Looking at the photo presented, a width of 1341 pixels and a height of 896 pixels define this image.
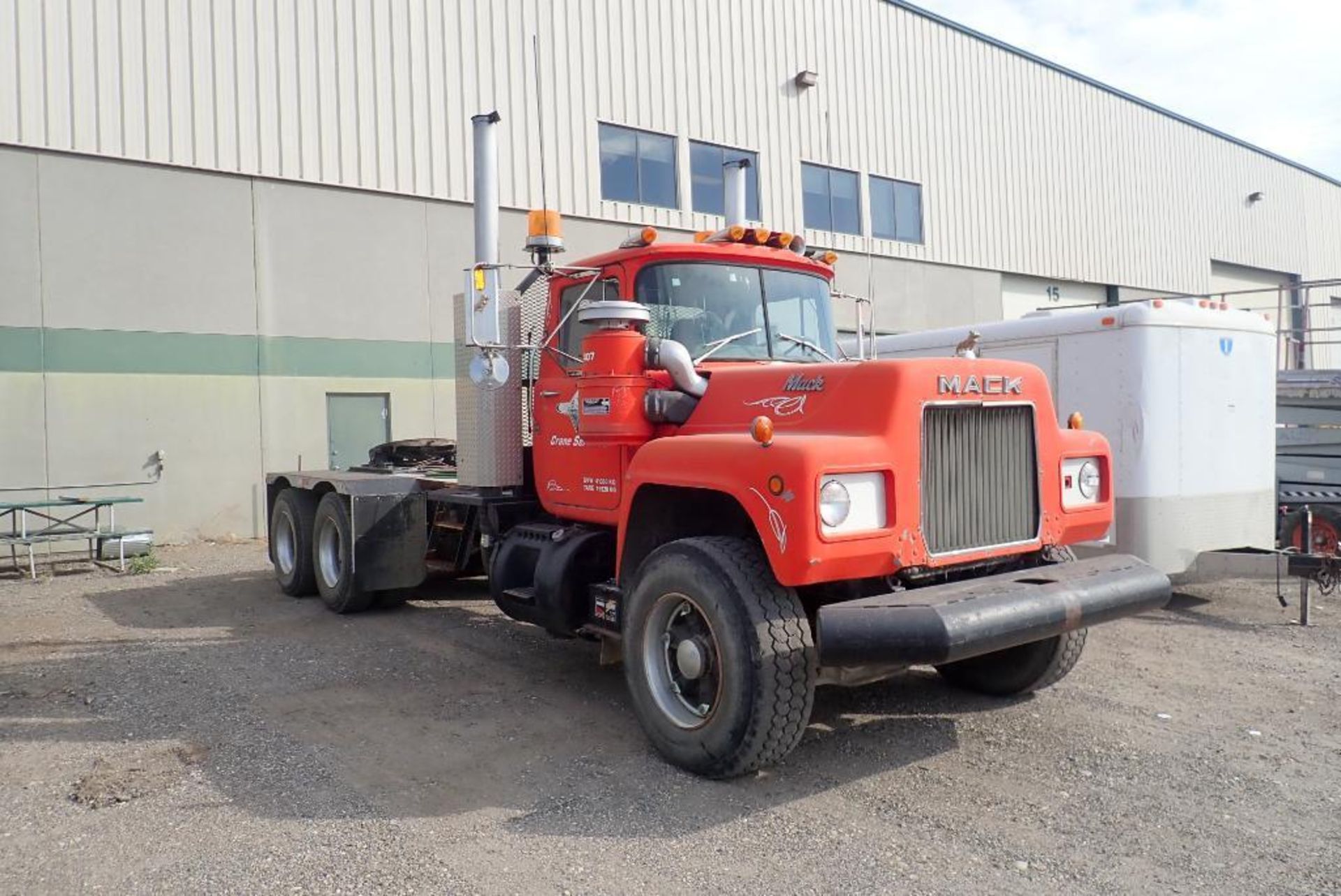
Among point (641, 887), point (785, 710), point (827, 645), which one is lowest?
point (641, 887)

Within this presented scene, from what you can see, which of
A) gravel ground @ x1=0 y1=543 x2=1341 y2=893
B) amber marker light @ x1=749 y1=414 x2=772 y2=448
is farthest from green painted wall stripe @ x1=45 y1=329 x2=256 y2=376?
amber marker light @ x1=749 y1=414 x2=772 y2=448

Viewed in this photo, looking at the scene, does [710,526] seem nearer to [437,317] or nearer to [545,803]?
[545,803]

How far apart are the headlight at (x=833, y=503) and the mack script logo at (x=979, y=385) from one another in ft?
2.45

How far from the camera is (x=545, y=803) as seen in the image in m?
4.28

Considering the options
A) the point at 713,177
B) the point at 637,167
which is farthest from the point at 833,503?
the point at 713,177

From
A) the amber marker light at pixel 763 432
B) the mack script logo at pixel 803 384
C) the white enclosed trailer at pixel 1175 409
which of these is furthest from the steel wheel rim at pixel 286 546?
the white enclosed trailer at pixel 1175 409

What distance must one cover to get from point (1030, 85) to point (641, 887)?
23.3 metres

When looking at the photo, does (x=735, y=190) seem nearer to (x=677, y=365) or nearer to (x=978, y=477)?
(x=677, y=365)

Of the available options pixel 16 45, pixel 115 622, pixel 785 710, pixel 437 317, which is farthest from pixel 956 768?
pixel 16 45

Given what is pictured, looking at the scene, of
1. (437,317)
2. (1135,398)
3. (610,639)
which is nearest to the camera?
(610,639)

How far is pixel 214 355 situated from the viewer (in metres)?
13.4

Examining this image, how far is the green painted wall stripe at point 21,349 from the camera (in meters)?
12.0

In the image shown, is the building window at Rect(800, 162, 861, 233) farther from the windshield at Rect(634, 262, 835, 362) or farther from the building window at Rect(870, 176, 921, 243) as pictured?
the windshield at Rect(634, 262, 835, 362)

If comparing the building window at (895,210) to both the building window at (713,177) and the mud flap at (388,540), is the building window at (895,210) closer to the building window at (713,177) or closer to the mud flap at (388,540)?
the building window at (713,177)
